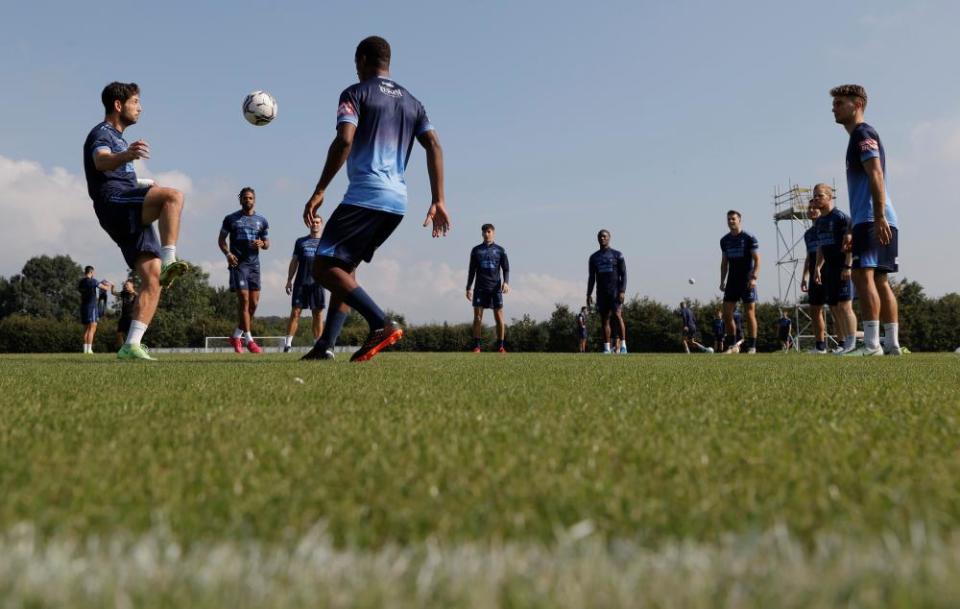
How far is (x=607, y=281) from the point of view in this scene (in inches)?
557

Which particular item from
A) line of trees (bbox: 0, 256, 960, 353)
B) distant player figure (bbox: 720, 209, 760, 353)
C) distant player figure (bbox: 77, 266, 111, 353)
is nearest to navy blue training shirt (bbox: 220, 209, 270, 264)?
distant player figure (bbox: 77, 266, 111, 353)

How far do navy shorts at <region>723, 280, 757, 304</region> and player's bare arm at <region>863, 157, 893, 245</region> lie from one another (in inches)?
193

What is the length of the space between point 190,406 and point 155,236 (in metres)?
4.08

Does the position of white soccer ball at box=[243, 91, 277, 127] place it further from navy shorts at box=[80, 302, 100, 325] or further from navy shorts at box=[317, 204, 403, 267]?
navy shorts at box=[80, 302, 100, 325]

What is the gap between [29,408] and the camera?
8.22 ft

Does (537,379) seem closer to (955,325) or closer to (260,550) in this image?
(260,550)

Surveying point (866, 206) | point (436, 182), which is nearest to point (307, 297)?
point (436, 182)

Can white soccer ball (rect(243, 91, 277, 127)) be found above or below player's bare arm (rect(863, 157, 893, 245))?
above

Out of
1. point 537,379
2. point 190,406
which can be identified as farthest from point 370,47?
point 190,406

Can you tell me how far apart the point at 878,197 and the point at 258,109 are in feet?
22.0

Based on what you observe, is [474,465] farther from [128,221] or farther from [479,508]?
[128,221]

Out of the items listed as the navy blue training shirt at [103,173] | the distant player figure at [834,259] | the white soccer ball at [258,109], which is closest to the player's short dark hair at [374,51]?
the navy blue training shirt at [103,173]

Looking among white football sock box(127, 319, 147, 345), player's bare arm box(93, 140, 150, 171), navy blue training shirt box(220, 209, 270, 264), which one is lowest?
white football sock box(127, 319, 147, 345)

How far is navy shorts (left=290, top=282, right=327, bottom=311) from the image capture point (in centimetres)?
1337
